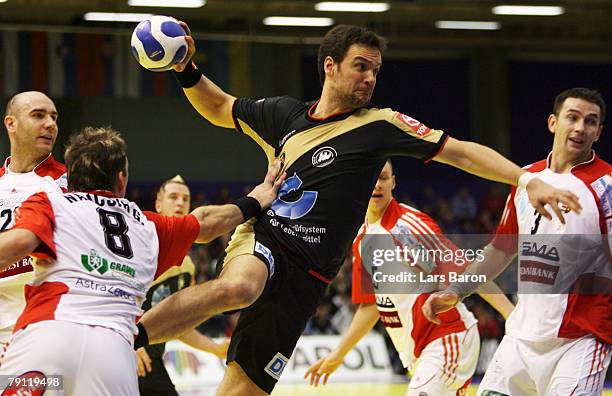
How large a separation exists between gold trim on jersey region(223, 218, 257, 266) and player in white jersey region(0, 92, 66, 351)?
4.33 feet

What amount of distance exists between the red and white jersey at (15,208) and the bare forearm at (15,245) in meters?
1.82

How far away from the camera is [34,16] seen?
19.2 metres

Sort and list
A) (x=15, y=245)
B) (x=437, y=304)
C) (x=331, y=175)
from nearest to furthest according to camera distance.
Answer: (x=15, y=245) < (x=331, y=175) < (x=437, y=304)

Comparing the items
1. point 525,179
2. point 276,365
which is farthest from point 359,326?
point 525,179

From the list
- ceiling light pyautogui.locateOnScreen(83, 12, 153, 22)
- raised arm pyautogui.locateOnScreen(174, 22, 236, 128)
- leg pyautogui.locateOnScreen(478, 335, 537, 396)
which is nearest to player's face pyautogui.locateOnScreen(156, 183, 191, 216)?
raised arm pyautogui.locateOnScreen(174, 22, 236, 128)

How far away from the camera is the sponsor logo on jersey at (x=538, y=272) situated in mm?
6664

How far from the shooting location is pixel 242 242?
6.20 meters

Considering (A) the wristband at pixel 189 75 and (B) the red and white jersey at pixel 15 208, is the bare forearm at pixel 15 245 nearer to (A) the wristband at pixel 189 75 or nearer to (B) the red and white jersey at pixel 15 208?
(B) the red and white jersey at pixel 15 208

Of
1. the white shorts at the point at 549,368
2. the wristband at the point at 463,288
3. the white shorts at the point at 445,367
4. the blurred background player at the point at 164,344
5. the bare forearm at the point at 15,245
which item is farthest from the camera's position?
the blurred background player at the point at 164,344

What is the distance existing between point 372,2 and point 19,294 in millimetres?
14222

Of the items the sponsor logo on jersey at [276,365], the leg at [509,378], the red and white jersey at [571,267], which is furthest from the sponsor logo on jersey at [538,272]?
the sponsor logo on jersey at [276,365]

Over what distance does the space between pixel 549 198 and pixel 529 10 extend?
16681 mm

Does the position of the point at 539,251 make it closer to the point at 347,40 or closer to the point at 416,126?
the point at 416,126

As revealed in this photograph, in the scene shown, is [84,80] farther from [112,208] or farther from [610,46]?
[112,208]
